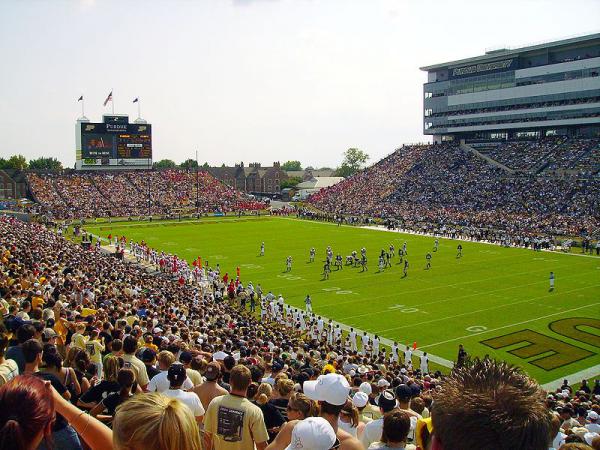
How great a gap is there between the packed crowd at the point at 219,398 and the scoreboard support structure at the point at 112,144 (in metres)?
55.6

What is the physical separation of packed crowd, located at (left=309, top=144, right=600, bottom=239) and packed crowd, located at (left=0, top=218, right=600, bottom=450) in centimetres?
3550

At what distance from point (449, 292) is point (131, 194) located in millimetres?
51193

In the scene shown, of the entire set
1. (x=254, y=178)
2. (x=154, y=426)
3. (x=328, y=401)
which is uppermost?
(x=254, y=178)

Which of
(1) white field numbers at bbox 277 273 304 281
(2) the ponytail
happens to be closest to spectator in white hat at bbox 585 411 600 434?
(2) the ponytail

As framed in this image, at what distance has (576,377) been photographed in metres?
16.9

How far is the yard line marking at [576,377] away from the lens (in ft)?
53.2

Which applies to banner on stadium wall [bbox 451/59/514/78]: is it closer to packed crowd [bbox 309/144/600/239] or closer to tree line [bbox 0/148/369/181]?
packed crowd [bbox 309/144/600/239]

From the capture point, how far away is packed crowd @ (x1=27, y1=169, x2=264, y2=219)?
214ft

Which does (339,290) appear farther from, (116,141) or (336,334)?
(116,141)

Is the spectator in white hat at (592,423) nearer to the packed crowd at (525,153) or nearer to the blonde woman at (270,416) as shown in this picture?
the blonde woman at (270,416)

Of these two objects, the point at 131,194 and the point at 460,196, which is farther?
the point at 131,194

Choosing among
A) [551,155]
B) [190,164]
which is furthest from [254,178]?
[551,155]

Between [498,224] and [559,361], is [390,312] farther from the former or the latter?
[498,224]

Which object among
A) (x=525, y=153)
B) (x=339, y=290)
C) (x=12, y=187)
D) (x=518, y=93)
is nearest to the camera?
(x=339, y=290)
